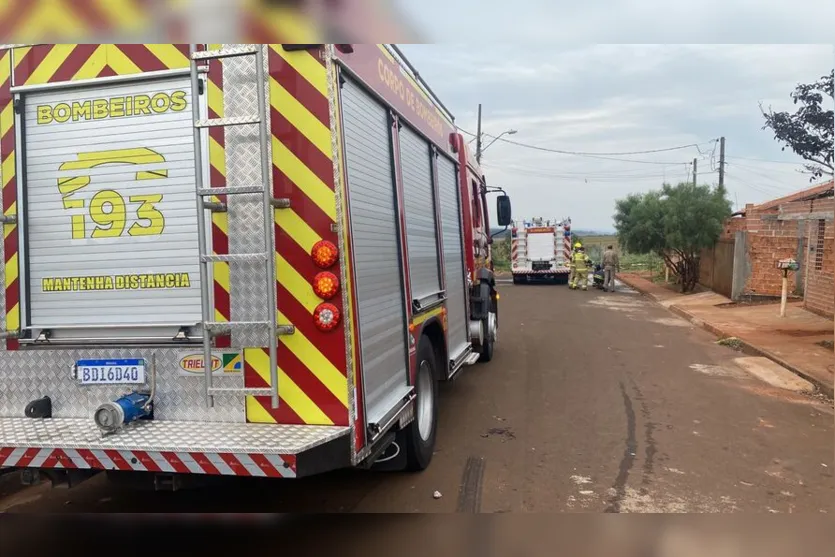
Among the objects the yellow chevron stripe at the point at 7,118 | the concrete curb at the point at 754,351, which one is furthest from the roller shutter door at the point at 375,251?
the concrete curb at the point at 754,351

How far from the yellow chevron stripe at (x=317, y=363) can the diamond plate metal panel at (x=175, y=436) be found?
20cm

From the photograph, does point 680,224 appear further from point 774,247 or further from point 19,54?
point 19,54

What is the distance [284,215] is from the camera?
3324 millimetres

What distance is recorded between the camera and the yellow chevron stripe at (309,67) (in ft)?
10.8

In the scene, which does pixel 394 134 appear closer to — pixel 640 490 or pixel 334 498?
pixel 334 498

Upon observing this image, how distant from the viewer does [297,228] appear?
3316mm

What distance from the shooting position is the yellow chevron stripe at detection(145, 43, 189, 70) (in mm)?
3391

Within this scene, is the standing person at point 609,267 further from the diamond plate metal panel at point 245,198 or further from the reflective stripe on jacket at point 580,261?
the diamond plate metal panel at point 245,198

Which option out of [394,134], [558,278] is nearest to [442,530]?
[394,134]

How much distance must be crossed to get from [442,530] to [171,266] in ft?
7.39

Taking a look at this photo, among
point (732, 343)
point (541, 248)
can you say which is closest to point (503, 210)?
point (732, 343)

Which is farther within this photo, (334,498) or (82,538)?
(334,498)

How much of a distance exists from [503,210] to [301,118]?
668 centimetres

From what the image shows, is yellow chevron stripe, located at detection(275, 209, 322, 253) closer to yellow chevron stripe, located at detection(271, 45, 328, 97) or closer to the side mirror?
yellow chevron stripe, located at detection(271, 45, 328, 97)
